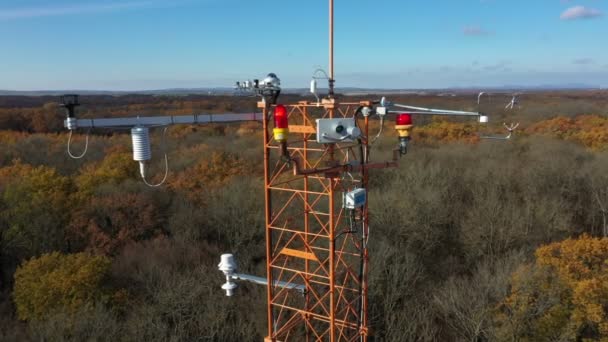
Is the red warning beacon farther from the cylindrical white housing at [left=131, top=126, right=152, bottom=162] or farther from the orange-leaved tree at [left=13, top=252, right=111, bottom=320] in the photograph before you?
the orange-leaved tree at [left=13, top=252, right=111, bottom=320]

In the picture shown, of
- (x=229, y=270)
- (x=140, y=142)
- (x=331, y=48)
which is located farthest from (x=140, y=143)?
(x=331, y=48)

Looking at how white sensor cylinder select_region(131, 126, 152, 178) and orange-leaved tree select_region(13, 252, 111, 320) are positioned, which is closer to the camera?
white sensor cylinder select_region(131, 126, 152, 178)

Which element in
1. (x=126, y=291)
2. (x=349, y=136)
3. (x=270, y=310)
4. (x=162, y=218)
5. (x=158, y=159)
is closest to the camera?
(x=349, y=136)

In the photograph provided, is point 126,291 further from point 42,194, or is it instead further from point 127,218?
point 42,194

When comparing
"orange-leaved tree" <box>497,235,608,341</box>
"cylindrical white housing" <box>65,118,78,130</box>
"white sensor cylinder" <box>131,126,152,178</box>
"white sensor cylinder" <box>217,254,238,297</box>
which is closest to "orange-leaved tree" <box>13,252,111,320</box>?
"white sensor cylinder" <box>217,254,238,297</box>

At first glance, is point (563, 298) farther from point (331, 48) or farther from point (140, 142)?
point (140, 142)

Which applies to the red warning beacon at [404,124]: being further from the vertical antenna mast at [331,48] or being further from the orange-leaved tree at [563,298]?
the orange-leaved tree at [563,298]

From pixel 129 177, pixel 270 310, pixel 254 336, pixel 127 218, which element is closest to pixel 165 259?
pixel 127 218
